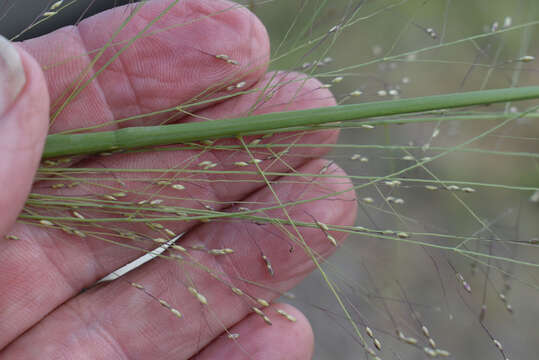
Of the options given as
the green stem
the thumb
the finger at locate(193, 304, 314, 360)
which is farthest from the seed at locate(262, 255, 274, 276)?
the thumb

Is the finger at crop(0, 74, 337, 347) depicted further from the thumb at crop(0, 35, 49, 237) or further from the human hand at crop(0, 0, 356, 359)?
the thumb at crop(0, 35, 49, 237)

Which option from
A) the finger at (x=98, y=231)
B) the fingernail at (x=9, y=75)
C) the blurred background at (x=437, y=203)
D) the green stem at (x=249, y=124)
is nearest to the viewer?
the fingernail at (x=9, y=75)

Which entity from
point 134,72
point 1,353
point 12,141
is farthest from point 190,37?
point 1,353

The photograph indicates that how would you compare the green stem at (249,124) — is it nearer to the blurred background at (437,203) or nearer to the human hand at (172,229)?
the human hand at (172,229)

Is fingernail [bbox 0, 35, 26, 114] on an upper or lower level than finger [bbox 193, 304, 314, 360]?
upper

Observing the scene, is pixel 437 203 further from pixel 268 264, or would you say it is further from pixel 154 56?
pixel 154 56

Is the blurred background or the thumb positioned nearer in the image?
the thumb

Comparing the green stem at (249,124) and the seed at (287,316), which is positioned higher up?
the green stem at (249,124)

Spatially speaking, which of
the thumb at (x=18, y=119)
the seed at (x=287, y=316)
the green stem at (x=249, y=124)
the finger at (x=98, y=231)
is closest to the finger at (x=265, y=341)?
the seed at (x=287, y=316)
